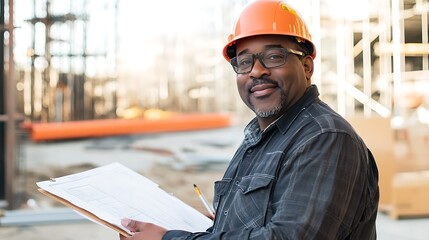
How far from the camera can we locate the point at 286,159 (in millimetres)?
1421

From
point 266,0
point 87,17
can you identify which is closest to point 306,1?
point 87,17

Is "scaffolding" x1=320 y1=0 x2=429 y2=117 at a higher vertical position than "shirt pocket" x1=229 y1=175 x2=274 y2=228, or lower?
higher

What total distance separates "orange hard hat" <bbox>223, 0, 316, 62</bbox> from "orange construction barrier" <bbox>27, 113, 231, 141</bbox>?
3.98m

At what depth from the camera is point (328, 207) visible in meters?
1.30

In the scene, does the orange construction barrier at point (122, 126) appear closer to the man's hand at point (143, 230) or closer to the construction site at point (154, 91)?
the construction site at point (154, 91)

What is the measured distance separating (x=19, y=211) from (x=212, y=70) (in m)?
2.45

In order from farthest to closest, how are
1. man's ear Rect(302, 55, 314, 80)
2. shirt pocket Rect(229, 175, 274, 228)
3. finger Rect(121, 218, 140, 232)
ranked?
man's ear Rect(302, 55, 314, 80) → finger Rect(121, 218, 140, 232) → shirt pocket Rect(229, 175, 274, 228)

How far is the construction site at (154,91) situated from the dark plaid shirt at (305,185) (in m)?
4.01

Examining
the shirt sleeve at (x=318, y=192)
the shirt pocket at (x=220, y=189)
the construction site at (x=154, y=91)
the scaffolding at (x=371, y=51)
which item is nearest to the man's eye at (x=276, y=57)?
the shirt sleeve at (x=318, y=192)

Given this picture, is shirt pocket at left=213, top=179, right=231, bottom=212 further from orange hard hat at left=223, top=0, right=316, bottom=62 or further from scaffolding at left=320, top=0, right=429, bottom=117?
scaffolding at left=320, top=0, right=429, bottom=117

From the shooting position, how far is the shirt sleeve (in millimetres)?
1297

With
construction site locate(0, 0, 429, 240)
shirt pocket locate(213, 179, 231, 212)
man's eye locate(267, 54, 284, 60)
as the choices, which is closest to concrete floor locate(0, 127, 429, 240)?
construction site locate(0, 0, 429, 240)

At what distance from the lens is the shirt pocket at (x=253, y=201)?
55.5 inches

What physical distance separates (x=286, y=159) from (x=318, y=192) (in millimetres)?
150
